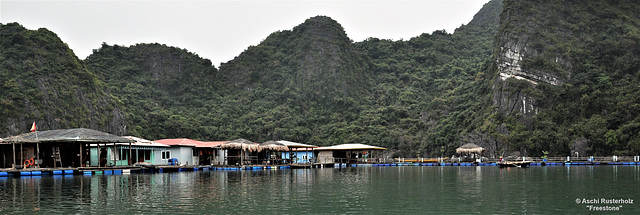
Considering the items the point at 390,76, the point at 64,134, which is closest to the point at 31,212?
the point at 64,134

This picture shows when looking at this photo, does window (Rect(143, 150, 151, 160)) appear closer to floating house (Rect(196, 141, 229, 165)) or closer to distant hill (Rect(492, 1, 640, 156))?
floating house (Rect(196, 141, 229, 165))

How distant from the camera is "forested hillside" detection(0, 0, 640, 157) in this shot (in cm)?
6675

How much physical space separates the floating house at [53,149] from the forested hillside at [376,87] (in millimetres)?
28022

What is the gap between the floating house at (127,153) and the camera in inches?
1588

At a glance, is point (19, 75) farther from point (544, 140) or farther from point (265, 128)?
point (544, 140)

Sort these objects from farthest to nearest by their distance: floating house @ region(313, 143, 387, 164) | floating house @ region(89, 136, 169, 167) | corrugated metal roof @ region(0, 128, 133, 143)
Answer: floating house @ region(313, 143, 387, 164) < floating house @ region(89, 136, 169, 167) < corrugated metal roof @ region(0, 128, 133, 143)

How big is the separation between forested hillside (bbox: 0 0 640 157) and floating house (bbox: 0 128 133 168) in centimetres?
2802

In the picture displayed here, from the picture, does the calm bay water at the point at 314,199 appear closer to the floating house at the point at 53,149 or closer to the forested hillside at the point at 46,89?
the floating house at the point at 53,149

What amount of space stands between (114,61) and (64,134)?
252ft

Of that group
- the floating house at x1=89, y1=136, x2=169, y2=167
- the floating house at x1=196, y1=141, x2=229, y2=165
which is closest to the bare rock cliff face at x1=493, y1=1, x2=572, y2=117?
the floating house at x1=196, y1=141, x2=229, y2=165

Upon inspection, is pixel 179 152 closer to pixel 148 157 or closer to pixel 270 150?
pixel 148 157

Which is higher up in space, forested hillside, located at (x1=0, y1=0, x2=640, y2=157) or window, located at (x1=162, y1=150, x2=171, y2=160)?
forested hillside, located at (x1=0, y1=0, x2=640, y2=157)

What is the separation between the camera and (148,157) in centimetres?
4694

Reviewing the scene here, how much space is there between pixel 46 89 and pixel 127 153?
31711 mm
